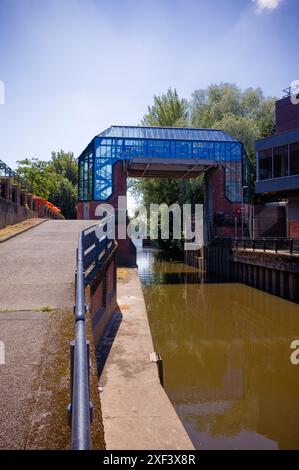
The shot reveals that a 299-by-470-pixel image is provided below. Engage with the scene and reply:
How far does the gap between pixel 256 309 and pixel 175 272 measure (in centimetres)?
1658

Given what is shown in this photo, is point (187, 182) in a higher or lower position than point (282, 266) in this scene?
higher

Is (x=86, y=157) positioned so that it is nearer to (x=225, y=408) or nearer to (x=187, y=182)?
(x=187, y=182)

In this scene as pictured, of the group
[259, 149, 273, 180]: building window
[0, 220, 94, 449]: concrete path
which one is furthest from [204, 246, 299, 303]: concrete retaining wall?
[0, 220, 94, 449]: concrete path

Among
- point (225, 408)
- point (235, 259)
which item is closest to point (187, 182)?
point (235, 259)

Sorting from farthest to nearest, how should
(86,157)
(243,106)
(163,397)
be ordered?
(243,106)
(86,157)
(163,397)

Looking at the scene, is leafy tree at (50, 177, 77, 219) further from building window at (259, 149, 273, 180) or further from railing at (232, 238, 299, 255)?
building window at (259, 149, 273, 180)

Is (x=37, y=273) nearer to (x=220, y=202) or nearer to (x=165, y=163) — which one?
(x=165, y=163)

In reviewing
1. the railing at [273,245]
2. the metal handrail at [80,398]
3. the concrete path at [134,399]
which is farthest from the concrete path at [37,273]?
the railing at [273,245]

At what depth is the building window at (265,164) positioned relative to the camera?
2778 centimetres

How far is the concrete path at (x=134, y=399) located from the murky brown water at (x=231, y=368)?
4.36 feet

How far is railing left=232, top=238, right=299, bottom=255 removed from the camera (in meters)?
21.8

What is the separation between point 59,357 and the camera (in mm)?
4047

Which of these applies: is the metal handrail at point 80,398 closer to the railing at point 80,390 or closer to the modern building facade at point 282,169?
the railing at point 80,390
